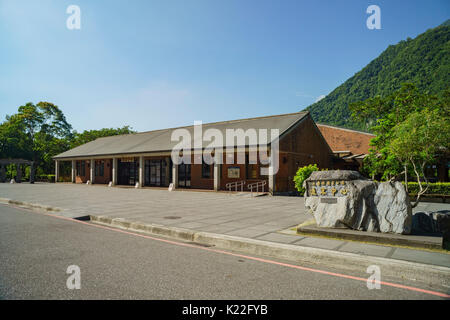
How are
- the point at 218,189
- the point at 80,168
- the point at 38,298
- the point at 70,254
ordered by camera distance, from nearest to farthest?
the point at 38,298 → the point at 70,254 → the point at 218,189 → the point at 80,168

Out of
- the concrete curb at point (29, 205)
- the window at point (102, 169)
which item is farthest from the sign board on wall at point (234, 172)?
the window at point (102, 169)

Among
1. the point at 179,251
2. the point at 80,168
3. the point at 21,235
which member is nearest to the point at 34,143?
the point at 80,168

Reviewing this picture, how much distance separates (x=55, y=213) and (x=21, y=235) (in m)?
4.36

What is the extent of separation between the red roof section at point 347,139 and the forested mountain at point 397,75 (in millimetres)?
11040

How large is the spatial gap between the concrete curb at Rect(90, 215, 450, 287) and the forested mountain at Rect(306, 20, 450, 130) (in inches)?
1503

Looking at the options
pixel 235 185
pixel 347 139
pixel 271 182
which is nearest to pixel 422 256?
pixel 271 182

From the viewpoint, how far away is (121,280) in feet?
13.9

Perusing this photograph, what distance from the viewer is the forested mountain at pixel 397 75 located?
46178 millimetres

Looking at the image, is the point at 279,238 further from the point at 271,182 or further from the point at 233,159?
the point at 233,159

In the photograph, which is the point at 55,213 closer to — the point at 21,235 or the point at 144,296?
the point at 21,235

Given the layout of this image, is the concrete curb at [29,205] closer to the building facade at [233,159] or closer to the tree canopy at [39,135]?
the building facade at [233,159]

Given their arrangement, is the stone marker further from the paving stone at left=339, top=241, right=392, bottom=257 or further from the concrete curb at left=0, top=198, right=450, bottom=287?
the concrete curb at left=0, top=198, right=450, bottom=287

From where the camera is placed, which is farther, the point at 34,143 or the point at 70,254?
the point at 34,143

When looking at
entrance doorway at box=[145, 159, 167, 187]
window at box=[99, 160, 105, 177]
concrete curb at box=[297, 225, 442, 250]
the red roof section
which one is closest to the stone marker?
concrete curb at box=[297, 225, 442, 250]
